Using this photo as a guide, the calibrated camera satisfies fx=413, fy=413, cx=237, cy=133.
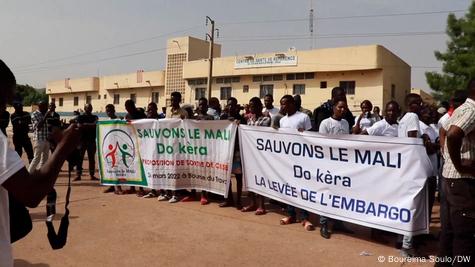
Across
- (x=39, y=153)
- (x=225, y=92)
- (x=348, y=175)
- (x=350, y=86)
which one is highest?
(x=350, y=86)

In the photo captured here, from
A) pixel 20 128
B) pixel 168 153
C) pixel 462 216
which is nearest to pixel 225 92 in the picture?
pixel 20 128

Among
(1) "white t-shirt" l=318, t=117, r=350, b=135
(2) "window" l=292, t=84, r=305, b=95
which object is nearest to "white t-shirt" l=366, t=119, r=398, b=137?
(1) "white t-shirt" l=318, t=117, r=350, b=135

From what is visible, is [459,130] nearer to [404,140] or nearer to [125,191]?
[404,140]

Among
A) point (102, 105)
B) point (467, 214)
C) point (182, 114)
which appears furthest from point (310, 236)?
point (102, 105)

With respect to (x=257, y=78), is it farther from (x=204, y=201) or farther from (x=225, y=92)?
(x=204, y=201)

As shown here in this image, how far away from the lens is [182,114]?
23.5 ft

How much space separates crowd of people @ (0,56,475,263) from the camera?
2215 millimetres

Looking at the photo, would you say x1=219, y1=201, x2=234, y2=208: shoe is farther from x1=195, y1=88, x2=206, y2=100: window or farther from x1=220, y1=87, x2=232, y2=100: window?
x1=195, y1=88, x2=206, y2=100: window

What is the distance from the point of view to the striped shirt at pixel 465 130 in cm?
A: 325

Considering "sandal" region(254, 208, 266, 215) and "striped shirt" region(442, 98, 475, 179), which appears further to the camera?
"sandal" region(254, 208, 266, 215)

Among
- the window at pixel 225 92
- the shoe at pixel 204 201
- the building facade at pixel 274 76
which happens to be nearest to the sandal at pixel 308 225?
the shoe at pixel 204 201

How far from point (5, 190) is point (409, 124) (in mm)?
4550

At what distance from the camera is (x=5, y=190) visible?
1.73 meters

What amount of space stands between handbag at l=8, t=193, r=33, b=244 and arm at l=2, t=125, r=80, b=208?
244mm
